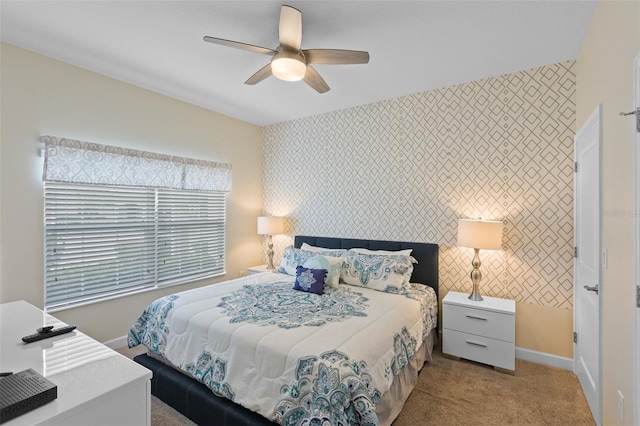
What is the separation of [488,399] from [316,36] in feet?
10.4

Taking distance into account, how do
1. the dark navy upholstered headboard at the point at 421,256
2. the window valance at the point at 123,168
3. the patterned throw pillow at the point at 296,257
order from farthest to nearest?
the patterned throw pillow at the point at 296,257 → the dark navy upholstered headboard at the point at 421,256 → the window valance at the point at 123,168

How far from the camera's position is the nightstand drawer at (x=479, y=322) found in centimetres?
264

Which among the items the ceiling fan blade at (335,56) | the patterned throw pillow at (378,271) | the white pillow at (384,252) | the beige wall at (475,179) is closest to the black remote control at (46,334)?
the ceiling fan blade at (335,56)

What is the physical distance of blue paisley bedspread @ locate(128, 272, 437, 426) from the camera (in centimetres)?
154

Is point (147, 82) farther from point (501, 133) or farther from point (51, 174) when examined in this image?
point (501, 133)

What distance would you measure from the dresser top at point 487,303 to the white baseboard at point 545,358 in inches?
21.1

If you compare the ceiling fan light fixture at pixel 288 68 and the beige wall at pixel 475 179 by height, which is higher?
the ceiling fan light fixture at pixel 288 68

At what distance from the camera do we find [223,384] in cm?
187

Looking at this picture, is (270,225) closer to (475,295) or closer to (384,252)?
(384,252)

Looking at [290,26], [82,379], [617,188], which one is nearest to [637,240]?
[617,188]

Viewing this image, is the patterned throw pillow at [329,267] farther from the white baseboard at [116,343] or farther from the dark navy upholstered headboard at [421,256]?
the white baseboard at [116,343]

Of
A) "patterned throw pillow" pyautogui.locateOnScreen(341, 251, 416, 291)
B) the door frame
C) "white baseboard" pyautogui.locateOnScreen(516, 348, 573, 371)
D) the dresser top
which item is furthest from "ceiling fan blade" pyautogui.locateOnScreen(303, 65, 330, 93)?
"white baseboard" pyautogui.locateOnScreen(516, 348, 573, 371)

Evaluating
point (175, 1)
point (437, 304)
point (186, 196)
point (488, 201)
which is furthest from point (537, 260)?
point (186, 196)

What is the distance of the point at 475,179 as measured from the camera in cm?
317
